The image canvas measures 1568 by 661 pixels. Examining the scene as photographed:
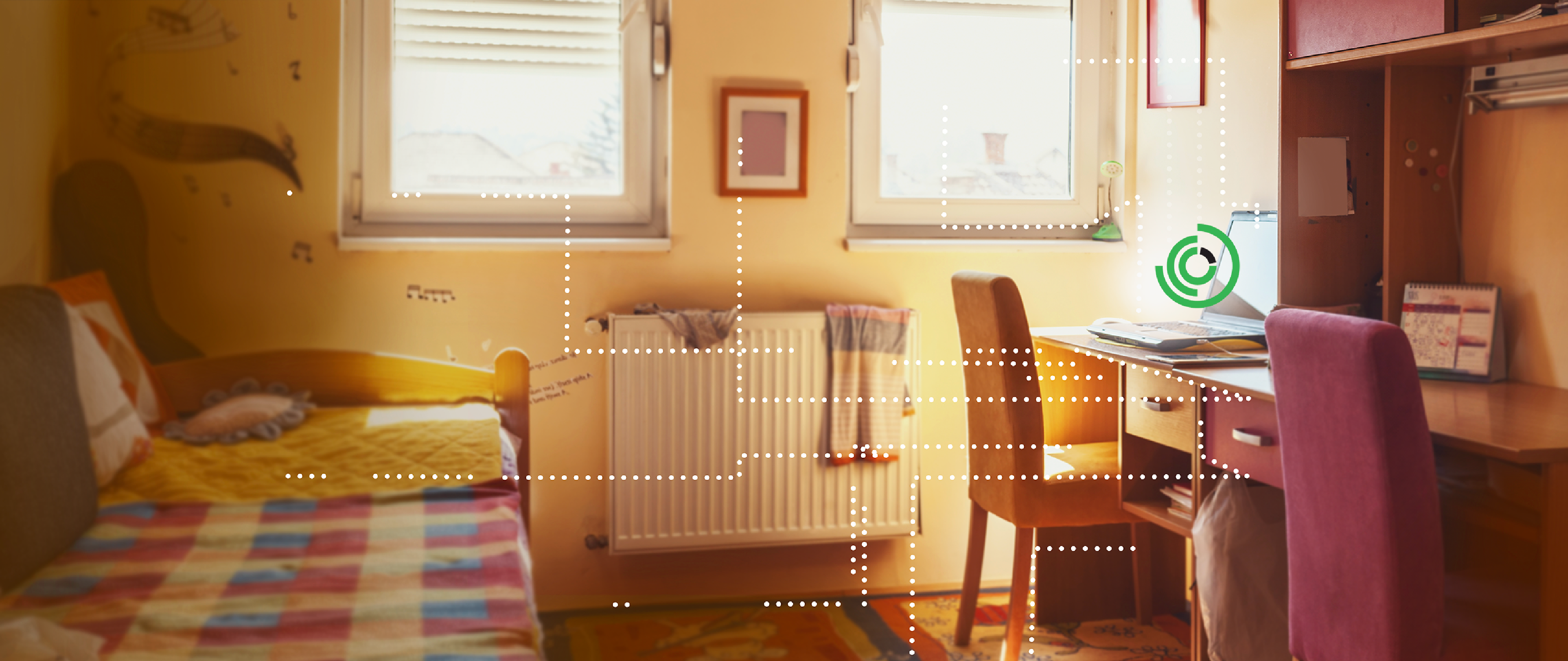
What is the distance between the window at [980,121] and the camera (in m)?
2.86

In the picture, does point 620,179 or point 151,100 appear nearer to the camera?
point 151,100

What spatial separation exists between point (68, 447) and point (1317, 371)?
1863 mm

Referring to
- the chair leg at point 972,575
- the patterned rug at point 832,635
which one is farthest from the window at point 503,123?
the chair leg at point 972,575

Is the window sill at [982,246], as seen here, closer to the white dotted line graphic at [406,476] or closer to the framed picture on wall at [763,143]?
the framed picture on wall at [763,143]

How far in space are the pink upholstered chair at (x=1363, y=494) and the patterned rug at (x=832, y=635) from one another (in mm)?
1077

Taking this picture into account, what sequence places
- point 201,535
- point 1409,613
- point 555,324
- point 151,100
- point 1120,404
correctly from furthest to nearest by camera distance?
1. point 555,324
2. point 151,100
3. point 1120,404
4. point 201,535
5. point 1409,613

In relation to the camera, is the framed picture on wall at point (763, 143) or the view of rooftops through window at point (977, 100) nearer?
the framed picture on wall at point (763, 143)

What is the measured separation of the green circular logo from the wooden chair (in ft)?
1.75

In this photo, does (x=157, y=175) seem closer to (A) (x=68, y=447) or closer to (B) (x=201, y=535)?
(A) (x=68, y=447)

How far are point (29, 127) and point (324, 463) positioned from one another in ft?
3.28

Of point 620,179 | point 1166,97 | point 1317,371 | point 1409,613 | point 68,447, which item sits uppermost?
point 1166,97

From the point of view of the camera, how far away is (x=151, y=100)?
2398 mm

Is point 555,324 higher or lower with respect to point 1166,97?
lower

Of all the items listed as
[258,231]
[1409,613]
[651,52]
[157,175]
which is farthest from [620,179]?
[1409,613]
